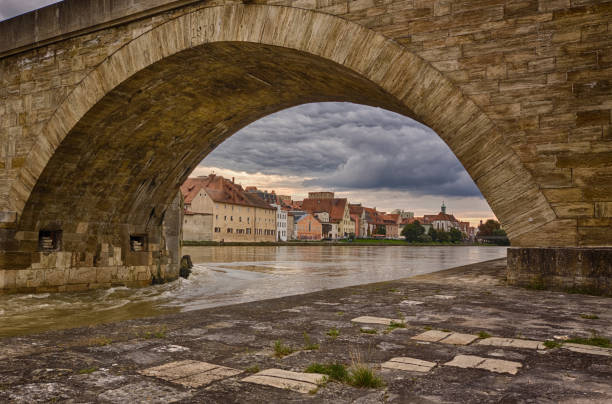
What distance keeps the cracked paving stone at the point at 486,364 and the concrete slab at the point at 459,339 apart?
16.0 inches

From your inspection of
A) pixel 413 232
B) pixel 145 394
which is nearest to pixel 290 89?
pixel 145 394

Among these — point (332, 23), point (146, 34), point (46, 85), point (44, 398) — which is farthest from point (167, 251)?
point (44, 398)

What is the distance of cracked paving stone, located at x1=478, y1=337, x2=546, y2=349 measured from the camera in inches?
133

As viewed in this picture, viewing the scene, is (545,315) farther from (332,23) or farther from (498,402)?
(332,23)

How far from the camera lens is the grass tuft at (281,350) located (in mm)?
3279

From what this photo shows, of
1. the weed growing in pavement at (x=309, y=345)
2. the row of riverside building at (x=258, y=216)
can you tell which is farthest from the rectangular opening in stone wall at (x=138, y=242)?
the row of riverside building at (x=258, y=216)

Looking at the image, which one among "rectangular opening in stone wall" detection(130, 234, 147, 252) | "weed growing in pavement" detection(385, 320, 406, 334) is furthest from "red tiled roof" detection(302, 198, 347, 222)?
"weed growing in pavement" detection(385, 320, 406, 334)

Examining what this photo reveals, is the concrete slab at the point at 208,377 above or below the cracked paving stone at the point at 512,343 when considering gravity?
below

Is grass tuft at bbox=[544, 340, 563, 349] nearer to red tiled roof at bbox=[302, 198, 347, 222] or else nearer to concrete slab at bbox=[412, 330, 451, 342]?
concrete slab at bbox=[412, 330, 451, 342]

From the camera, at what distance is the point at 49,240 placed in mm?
10953

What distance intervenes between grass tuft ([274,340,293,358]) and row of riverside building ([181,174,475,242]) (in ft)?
132

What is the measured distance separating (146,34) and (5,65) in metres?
4.34

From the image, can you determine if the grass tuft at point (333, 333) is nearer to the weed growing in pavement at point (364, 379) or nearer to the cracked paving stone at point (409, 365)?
the cracked paving stone at point (409, 365)

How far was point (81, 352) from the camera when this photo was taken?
338 cm
